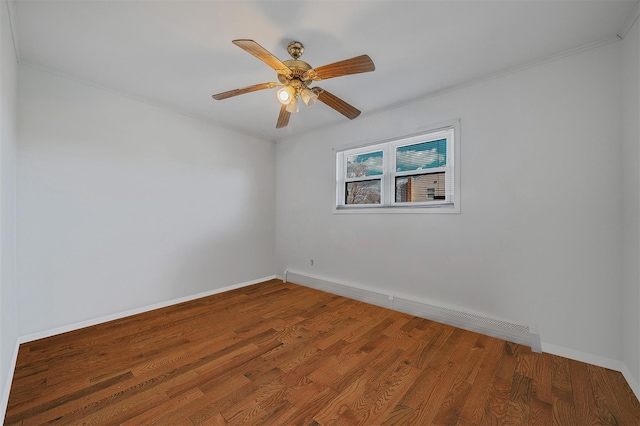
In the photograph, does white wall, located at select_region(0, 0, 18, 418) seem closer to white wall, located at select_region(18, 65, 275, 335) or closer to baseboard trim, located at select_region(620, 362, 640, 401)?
white wall, located at select_region(18, 65, 275, 335)

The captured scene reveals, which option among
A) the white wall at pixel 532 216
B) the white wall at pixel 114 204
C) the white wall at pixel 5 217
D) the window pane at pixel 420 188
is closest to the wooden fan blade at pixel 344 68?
the white wall at pixel 532 216

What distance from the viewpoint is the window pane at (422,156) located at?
2916mm

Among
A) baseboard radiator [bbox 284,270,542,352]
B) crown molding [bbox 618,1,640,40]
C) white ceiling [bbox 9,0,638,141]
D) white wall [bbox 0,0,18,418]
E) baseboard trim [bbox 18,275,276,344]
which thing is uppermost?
white ceiling [bbox 9,0,638,141]

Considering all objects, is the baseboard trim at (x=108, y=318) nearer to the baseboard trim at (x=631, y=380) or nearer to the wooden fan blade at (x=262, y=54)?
the wooden fan blade at (x=262, y=54)

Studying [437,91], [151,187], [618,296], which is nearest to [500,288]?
[618,296]

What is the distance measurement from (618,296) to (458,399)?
1545 millimetres

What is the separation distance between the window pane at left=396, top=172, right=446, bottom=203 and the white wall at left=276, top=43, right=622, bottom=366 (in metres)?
0.26

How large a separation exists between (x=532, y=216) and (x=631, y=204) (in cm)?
57

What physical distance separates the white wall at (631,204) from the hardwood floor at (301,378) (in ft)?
1.03

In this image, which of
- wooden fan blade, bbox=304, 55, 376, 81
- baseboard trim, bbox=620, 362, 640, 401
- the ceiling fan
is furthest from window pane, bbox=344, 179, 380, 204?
baseboard trim, bbox=620, 362, 640, 401

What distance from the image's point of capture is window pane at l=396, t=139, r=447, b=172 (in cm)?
292

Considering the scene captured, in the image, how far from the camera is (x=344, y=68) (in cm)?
178

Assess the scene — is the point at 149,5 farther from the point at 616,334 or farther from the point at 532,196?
the point at 616,334

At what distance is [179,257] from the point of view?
132 inches
